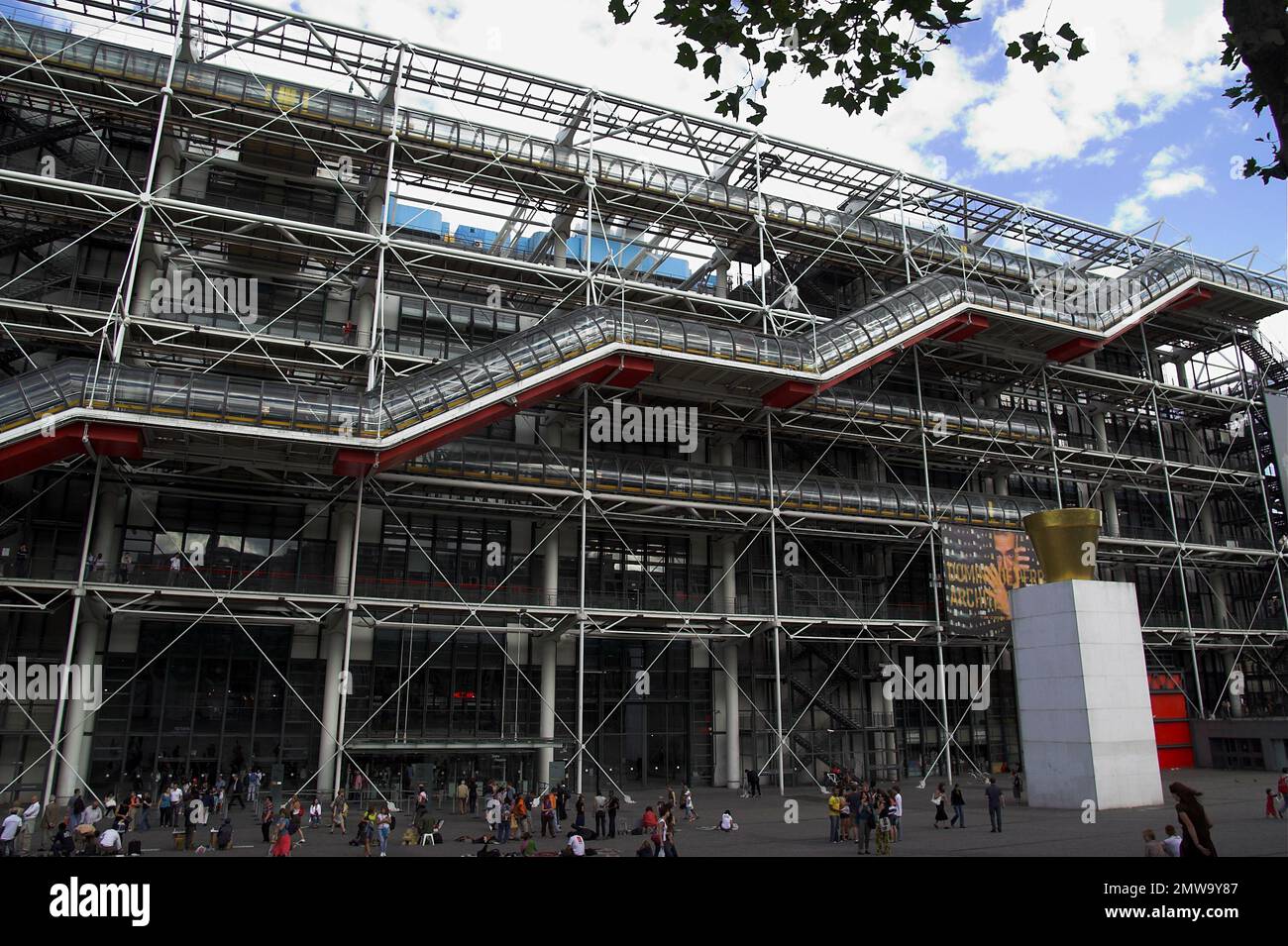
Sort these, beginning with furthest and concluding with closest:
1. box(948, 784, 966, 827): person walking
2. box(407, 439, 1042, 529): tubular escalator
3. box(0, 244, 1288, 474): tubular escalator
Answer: box(407, 439, 1042, 529): tubular escalator, box(0, 244, 1288, 474): tubular escalator, box(948, 784, 966, 827): person walking

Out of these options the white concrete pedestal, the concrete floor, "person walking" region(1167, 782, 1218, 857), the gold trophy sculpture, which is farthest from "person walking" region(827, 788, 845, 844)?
"person walking" region(1167, 782, 1218, 857)

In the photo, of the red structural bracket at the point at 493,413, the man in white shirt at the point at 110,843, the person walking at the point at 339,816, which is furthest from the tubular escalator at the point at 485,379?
the man in white shirt at the point at 110,843

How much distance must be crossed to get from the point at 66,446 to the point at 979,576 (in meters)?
26.1

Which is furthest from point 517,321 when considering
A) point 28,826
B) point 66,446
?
point 28,826

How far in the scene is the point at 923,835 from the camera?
17.9 meters

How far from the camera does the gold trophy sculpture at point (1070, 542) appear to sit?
71.4 ft

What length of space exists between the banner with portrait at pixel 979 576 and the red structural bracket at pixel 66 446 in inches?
922

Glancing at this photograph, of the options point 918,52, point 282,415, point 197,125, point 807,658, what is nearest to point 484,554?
point 282,415

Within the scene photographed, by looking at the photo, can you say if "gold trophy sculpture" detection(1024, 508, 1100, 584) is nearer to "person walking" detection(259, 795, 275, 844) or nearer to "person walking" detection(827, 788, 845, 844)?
"person walking" detection(827, 788, 845, 844)

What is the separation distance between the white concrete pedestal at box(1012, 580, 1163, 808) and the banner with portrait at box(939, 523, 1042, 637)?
→ 22.7 feet

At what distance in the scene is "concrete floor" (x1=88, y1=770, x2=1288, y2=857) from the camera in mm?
15086

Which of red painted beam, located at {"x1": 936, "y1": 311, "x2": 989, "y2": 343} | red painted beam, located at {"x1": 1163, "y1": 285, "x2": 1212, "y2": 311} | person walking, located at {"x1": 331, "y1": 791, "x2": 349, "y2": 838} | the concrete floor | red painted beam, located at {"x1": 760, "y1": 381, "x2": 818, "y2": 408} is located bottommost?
the concrete floor

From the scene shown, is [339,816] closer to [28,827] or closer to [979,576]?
[28,827]
